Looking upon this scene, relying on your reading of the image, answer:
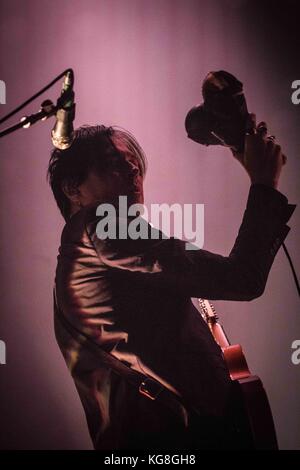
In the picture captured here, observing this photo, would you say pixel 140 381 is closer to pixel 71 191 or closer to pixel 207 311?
pixel 207 311

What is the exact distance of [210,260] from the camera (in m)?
1.69

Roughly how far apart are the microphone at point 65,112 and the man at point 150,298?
382 millimetres

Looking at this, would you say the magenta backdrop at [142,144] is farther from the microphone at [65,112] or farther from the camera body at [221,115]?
the microphone at [65,112]

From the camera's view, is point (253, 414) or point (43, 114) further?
point (253, 414)

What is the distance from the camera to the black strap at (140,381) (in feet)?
5.21

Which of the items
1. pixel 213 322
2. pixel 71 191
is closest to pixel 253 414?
pixel 213 322

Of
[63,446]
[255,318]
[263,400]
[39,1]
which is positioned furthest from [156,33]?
[63,446]

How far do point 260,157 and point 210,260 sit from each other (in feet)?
1.28

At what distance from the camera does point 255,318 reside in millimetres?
1815

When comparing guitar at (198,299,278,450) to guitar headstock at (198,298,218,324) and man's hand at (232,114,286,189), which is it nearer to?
guitar headstock at (198,298,218,324)

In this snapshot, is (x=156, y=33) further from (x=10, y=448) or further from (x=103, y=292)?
(x=10, y=448)

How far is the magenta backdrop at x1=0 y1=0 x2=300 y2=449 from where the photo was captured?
5.80ft

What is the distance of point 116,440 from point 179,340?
36 cm

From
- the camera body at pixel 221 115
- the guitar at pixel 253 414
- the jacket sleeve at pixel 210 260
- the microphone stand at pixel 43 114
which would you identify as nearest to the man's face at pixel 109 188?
the jacket sleeve at pixel 210 260
